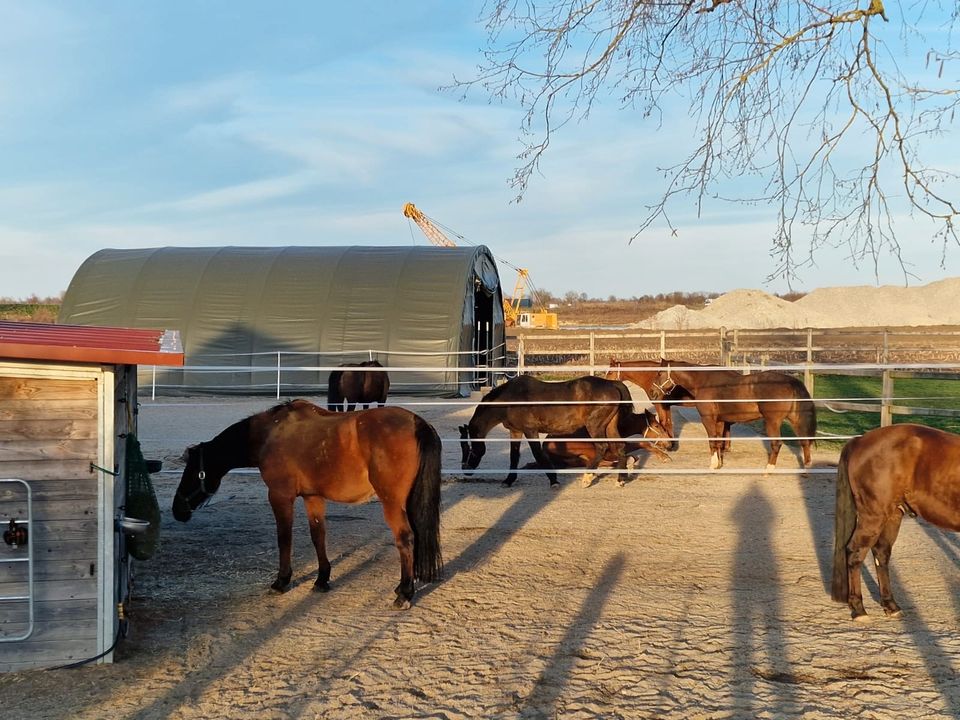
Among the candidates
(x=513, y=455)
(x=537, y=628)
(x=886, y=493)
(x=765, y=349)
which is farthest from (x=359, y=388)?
(x=765, y=349)

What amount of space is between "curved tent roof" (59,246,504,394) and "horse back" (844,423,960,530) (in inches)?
539

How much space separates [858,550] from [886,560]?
20 centimetres

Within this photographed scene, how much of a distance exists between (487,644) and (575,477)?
5.31 metres

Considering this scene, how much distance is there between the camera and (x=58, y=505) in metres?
4.40

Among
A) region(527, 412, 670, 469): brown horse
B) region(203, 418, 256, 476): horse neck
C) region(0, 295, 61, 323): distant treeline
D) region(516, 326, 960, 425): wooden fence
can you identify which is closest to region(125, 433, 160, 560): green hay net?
region(203, 418, 256, 476): horse neck

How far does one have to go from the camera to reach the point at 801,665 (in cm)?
420

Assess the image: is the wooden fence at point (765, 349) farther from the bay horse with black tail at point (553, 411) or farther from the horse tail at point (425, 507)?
the horse tail at point (425, 507)

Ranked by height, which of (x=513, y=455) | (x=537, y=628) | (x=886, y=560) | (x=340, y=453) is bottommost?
(x=537, y=628)

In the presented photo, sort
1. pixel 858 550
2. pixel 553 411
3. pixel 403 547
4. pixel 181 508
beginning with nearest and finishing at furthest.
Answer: pixel 858 550
pixel 403 547
pixel 181 508
pixel 553 411

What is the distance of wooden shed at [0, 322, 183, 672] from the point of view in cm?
431

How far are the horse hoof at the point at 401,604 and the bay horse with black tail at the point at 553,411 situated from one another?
12.6 ft

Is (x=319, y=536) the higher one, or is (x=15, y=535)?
(x=15, y=535)

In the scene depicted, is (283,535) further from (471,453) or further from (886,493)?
(471,453)

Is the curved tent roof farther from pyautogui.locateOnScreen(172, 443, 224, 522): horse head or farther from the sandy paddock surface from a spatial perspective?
pyautogui.locateOnScreen(172, 443, 224, 522): horse head
